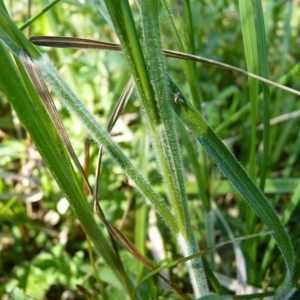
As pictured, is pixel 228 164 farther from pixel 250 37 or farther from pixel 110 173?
pixel 110 173

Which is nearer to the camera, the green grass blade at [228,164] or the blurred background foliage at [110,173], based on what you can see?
the green grass blade at [228,164]

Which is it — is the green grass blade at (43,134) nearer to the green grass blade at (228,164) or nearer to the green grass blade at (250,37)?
the green grass blade at (228,164)

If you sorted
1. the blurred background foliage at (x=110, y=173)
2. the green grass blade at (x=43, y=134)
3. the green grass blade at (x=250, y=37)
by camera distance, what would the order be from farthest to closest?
the blurred background foliage at (x=110, y=173) → the green grass blade at (x=250, y=37) → the green grass blade at (x=43, y=134)

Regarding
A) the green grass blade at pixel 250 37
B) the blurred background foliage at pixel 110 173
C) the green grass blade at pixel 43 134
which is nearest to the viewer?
the green grass blade at pixel 43 134

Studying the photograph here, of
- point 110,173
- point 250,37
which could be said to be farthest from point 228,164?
point 110,173

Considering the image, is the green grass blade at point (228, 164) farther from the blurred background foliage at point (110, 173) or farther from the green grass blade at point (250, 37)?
the blurred background foliage at point (110, 173)

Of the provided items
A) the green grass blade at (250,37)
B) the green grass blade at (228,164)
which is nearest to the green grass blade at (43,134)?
the green grass blade at (228,164)

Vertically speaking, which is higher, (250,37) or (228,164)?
(250,37)

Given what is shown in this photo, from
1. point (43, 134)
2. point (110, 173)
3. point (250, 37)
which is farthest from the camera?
point (110, 173)

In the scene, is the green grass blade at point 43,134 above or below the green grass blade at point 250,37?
below

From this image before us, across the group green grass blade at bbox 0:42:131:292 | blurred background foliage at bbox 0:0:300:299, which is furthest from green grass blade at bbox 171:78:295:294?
blurred background foliage at bbox 0:0:300:299
